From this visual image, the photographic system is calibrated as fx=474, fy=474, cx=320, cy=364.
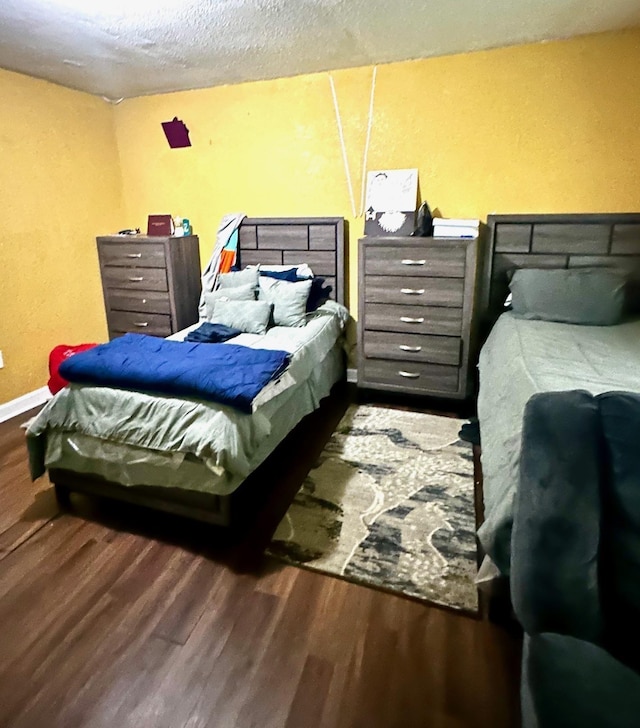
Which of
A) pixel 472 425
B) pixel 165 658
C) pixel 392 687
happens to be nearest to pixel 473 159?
pixel 472 425

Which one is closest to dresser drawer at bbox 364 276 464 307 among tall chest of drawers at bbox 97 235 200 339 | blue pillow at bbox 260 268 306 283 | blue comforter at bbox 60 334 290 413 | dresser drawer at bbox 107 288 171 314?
blue pillow at bbox 260 268 306 283

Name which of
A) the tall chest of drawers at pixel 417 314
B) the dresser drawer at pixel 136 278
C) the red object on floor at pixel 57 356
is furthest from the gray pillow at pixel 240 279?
the red object on floor at pixel 57 356

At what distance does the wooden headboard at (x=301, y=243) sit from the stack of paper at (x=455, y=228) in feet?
2.26

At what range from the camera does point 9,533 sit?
2.01m

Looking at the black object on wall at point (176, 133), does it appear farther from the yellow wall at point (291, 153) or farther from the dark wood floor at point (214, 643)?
the dark wood floor at point (214, 643)

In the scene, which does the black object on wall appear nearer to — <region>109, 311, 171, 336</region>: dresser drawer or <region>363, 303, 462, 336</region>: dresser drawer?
<region>109, 311, 171, 336</region>: dresser drawer

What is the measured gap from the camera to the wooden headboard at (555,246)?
277 cm

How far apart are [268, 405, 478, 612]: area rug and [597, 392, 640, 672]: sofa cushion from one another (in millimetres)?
663

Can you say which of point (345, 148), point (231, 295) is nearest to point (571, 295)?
point (345, 148)

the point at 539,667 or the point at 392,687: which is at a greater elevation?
Result: the point at 539,667

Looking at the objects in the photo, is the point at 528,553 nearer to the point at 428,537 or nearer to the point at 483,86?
the point at 428,537

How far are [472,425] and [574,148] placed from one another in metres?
1.75

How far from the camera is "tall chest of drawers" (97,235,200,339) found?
11.7 feet

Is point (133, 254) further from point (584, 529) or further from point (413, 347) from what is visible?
point (584, 529)
